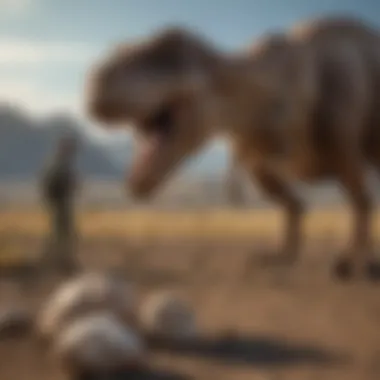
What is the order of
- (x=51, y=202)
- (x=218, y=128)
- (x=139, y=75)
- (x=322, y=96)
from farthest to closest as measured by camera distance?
(x=51, y=202), (x=322, y=96), (x=218, y=128), (x=139, y=75)

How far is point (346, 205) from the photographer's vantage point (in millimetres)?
1253

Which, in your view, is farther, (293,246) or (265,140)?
(293,246)

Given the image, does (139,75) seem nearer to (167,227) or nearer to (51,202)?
(51,202)

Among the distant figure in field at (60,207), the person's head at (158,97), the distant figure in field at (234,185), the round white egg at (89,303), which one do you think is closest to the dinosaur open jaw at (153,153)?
the person's head at (158,97)

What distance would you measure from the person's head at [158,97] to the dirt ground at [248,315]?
198 millimetres

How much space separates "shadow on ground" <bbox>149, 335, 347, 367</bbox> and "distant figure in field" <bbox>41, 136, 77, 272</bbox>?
50 centimetres

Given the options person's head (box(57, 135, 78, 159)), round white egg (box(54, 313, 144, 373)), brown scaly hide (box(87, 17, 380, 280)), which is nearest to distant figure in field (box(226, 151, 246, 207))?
brown scaly hide (box(87, 17, 380, 280))

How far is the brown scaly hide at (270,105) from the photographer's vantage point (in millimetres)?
868

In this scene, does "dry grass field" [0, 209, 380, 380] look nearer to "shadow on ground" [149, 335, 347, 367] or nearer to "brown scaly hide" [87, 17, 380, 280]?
"shadow on ground" [149, 335, 347, 367]

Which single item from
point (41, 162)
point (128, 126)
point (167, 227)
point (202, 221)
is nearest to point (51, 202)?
point (41, 162)

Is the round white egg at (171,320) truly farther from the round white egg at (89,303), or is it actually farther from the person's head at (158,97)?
the person's head at (158,97)

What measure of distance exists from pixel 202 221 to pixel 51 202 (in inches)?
16.7

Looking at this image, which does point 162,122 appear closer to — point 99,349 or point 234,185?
point 99,349

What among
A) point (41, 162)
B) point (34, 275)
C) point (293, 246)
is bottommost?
point (34, 275)
